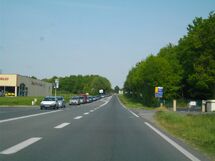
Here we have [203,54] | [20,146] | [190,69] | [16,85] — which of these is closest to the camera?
[20,146]

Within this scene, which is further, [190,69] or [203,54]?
[190,69]

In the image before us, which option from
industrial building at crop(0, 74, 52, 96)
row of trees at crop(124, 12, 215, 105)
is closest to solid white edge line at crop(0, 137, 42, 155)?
row of trees at crop(124, 12, 215, 105)

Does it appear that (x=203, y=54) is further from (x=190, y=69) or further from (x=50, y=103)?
(x=50, y=103)

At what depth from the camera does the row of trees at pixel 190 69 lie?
76.4 m

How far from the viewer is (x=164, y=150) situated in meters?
12.5

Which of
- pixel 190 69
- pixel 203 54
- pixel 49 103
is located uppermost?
pixel 203 54

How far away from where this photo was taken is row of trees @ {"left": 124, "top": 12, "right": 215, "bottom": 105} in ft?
251

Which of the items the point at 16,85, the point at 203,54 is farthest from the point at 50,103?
the point at 16,85

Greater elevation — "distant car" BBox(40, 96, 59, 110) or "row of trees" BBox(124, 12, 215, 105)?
"row of trees" BBox(124, 12, 215, 105)

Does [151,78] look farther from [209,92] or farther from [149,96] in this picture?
[209,92]

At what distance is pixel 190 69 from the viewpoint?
87.4 meters

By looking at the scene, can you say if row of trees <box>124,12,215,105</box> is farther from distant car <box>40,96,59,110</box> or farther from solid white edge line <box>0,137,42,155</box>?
solid white edge line <box>0,137,42,155</box>

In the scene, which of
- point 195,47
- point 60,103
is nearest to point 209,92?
point 195,47

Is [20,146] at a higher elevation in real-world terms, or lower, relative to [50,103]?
lower
